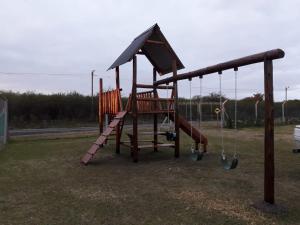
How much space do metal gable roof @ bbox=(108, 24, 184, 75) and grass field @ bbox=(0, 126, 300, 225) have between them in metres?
2.97

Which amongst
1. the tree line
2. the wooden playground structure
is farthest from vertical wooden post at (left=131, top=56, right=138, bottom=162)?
the tree line

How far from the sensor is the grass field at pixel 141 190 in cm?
490

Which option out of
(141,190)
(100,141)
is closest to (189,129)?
(100,141)

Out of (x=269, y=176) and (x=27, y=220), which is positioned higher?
(x=269, y=176)

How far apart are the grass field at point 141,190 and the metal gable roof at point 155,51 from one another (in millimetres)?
2969

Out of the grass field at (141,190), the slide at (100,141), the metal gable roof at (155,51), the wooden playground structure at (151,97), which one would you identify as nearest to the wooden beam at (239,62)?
the wooden playground structure at (151,97)

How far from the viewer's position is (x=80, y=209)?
527cm

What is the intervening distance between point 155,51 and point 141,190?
5.90 metres

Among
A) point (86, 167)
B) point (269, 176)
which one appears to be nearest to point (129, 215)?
point (269, 176)

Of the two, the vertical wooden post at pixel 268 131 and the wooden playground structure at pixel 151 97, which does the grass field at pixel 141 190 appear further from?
the wooden playground structure at pixel 151 97

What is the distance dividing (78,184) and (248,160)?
488 cm

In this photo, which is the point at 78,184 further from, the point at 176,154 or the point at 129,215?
the point at 176,154

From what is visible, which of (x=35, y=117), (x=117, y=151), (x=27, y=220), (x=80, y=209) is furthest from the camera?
(x=35, y=117)

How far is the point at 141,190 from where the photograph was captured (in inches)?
257
